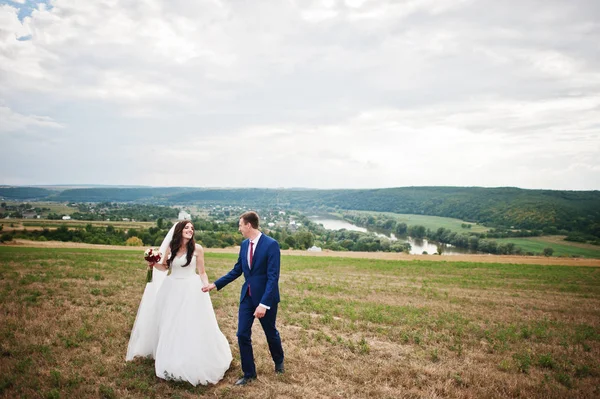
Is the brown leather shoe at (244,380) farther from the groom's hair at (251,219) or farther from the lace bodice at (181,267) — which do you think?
the groom's hair at (251,219)

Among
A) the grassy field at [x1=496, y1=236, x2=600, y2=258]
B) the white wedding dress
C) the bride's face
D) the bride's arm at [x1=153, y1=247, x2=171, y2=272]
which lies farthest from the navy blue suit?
the grassy field at [x1=496, y1=236, x2=600, y2=258]

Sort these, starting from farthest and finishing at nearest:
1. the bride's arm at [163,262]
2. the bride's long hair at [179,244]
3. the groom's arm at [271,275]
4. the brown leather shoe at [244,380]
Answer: the bride's arm at [163,262], the bride's long hair at [179,244], the brown leather shoe at [244,380], the groom's arm at [271,275]

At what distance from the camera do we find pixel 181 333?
605 cm

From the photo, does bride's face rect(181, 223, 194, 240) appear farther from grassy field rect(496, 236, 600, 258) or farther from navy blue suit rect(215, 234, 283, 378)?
grassy field rect(496, 236, 600, 258)

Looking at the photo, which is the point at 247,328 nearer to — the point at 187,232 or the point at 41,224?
the point at 187,232

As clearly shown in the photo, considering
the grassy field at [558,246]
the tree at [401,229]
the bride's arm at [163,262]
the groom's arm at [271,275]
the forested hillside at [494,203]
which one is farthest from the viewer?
the tree at [401,229]

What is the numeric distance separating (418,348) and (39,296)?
41.4 feet

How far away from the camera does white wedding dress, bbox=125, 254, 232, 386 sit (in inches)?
233

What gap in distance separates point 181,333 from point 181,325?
14 cm

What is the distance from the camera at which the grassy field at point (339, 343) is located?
5.87m

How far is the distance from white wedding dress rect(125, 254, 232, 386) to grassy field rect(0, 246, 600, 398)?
236 millimetres

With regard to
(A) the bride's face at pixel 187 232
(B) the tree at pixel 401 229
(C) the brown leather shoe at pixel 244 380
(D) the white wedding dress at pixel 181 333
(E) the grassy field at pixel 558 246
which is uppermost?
(A) the bride's face at pixel 187 232

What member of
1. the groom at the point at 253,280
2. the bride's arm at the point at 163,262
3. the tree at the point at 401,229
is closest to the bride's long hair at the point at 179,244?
the bride's arm at the point at 163,262

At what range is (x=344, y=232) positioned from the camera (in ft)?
372
